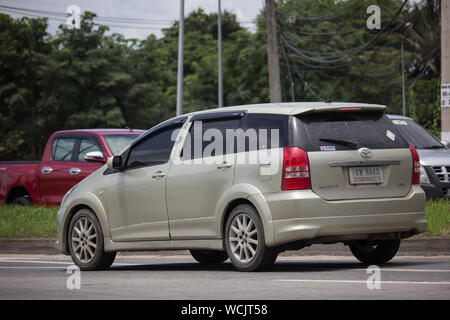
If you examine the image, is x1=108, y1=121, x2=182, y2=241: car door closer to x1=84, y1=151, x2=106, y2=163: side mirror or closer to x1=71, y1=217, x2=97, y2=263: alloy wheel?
x1=71, y1=217, x2=97, y2=263: alloy wheel

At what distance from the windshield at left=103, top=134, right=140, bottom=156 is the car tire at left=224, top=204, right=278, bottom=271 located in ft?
23.2

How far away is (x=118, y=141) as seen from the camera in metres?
16.4

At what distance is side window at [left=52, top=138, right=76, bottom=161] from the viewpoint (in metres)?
16.8

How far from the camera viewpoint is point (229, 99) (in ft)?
199

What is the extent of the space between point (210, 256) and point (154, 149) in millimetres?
1621

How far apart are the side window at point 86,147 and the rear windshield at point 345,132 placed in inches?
301

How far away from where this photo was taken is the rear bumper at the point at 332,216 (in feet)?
28.8

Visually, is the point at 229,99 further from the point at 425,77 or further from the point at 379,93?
the point at 425,77

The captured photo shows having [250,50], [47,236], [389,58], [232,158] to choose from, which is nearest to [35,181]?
[47,236]

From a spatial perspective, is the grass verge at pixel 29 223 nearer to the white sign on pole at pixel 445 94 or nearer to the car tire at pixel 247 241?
the car tire at pixel 247 241

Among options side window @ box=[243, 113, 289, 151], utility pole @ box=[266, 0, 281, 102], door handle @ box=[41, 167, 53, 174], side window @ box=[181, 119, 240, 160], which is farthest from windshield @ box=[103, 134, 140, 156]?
utility pole @ box=[266, 0, 281, 102]

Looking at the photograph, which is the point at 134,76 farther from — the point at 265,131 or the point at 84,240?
the point at 265,131

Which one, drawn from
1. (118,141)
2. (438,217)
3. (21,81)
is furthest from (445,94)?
(21,81)

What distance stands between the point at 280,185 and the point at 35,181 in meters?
9.17
